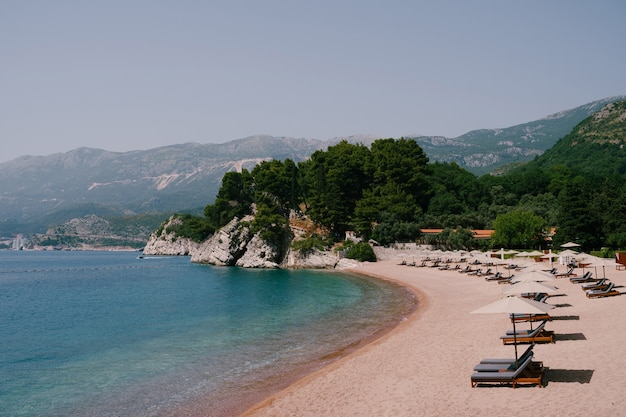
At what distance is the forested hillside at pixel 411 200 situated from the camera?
58500 millimetres

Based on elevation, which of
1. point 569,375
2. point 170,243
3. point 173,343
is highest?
point 569,375

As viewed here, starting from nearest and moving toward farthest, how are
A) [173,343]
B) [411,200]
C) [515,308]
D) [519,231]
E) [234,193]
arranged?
[515,308], [173,343], [519,231], [411,200], [234,193]

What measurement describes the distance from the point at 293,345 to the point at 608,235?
46.7m

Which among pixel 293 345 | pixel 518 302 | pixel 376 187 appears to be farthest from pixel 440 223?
pixel 518 302

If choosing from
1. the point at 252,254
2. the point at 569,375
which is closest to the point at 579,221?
the point at 252,254

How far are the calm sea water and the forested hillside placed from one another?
2576cm

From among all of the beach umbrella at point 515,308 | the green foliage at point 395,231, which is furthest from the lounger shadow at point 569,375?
the green foliage at point 395,231

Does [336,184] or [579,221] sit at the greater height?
[336,184]

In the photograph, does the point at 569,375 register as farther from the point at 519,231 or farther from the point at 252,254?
the point at 252,254

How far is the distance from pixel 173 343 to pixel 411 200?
187ft

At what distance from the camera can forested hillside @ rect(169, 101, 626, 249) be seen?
58.5m

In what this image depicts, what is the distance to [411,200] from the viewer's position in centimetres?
7694

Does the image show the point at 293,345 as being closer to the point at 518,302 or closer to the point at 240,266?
the point at 518,302

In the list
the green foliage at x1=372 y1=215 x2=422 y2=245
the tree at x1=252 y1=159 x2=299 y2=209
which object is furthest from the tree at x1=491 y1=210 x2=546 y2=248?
the tree at x1=252 y1=159 x2=299 y2=209
